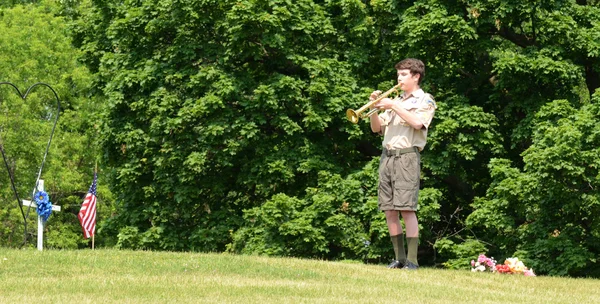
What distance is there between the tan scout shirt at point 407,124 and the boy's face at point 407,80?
0.25 feet

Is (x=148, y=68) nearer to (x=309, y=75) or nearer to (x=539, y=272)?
(x=309, y=75)

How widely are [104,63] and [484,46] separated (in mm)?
8368

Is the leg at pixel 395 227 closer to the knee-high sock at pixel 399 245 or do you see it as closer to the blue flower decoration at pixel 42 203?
the knee-high sock at pixel 399 245

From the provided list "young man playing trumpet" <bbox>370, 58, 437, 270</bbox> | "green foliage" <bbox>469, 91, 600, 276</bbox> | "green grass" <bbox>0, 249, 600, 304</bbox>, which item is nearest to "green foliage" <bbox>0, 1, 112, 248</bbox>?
"green foliage" <bbox>469, 91, 600, 276</bbox>

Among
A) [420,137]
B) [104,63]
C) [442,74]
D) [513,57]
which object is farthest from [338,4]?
[420,137]

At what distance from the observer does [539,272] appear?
673 inches

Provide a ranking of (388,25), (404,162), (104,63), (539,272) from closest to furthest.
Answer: (404,162) < (539,272) < (388,25) < (104,63)

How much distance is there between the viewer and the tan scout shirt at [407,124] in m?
10.3

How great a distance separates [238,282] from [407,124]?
2.53m

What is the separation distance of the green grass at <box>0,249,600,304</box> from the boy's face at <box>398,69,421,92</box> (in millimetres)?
1922

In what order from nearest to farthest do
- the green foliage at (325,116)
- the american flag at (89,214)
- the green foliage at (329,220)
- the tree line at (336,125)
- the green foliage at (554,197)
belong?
1. the green foliage at (554,197)
2. the tree line at (336,125)
3. the green foliage at (325,116)
4. the green foliage at (329,220)
5. the american flag at (89,214)

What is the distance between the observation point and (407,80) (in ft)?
34.0

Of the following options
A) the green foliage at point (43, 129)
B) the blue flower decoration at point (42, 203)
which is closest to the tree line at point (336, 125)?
the blue flower decoration at point (42, 203)

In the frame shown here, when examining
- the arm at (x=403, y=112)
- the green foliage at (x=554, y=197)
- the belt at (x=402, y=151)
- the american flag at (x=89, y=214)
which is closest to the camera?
the arm at (x=403, y=112)
